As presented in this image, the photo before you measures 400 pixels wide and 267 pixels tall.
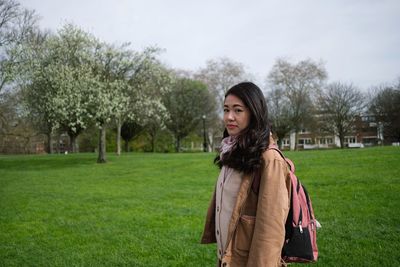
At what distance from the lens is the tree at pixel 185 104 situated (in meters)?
53.9

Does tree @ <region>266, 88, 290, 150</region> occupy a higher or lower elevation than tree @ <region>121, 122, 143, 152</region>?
higher

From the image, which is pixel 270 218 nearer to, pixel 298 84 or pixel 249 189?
pixel 249 189

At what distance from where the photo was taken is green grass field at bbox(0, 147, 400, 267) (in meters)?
6.27

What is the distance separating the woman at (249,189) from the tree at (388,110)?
201ft

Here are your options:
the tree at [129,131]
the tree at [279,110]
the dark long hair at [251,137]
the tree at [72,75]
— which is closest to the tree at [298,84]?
the tree at [279,110]

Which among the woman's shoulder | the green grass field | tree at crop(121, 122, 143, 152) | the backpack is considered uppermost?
tree at crop(121, 122, 143, 152)

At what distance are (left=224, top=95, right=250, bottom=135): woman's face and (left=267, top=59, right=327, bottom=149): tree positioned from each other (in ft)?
176

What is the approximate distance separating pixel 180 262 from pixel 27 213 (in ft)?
21.6

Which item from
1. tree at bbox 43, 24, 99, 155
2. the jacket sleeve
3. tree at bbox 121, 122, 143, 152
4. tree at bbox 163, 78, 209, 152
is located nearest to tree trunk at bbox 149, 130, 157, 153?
tree at bbox 121, 122, 143, 152

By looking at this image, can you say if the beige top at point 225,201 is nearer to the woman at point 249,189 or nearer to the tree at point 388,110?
the woman at point 249,189

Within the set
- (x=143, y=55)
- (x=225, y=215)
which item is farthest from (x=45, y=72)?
(x=225, y=215)

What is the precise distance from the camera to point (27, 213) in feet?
34.0

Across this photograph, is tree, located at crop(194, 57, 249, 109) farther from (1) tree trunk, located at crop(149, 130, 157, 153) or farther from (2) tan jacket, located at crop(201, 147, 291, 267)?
(2) tan jacket, located at crop(201, 147, 291, 267)

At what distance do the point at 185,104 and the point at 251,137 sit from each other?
5173cm
